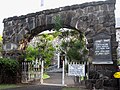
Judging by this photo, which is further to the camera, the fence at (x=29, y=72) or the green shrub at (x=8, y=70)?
the fence at (x=29, y=72)

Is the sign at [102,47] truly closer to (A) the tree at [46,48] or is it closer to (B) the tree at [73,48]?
(B) the tree at [73,48]

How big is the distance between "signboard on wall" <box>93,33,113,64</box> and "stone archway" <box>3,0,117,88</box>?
39mm

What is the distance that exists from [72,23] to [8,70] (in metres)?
3.61

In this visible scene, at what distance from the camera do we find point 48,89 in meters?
8.14

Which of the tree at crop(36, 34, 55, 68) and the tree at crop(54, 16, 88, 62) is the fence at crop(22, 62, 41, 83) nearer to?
the tree at crop(36, 34, 55, 68)

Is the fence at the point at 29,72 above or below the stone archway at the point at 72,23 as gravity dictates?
below

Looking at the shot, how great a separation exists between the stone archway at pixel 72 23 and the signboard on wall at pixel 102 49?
4 cm

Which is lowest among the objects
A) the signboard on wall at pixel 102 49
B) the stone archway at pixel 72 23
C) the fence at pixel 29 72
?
the fence at pixel 29 72

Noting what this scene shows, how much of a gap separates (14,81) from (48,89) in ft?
8.01

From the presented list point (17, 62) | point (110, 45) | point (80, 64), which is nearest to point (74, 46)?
point (80, 64)

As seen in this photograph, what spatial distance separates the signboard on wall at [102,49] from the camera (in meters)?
7.64

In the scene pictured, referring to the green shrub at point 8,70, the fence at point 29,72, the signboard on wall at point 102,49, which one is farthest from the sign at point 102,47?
the green shrub at point 8,70

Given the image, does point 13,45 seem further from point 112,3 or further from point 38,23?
point 112,3

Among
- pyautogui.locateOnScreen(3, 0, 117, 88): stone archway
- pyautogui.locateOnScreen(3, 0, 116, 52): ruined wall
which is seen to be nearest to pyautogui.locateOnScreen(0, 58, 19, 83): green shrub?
pyautogui.locateOnScreen(3, 0, 117, 88): stone archway
